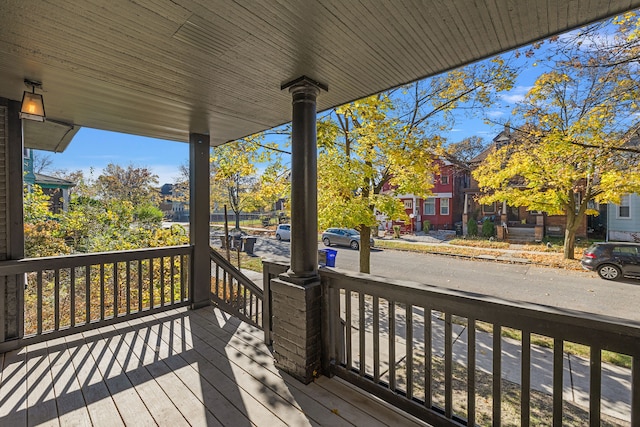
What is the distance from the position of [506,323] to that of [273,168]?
230 inches

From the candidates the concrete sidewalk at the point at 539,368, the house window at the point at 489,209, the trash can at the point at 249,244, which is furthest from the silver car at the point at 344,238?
the house window at the point at 489,209

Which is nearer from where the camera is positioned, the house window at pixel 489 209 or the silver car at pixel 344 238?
the silver car at pixel 344 238

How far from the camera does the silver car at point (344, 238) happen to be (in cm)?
1442

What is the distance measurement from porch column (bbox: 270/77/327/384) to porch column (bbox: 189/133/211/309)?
6.54 ft

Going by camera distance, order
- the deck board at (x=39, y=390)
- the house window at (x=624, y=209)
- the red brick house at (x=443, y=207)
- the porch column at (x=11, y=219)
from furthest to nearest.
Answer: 1. the red brick house at (x=443, y=207)
2. the house window at (x=624, y=209)
3. the porch column at (x=11, y=219)
4. the deck board at (x=39, y=390)

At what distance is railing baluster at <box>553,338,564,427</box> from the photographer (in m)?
1.41

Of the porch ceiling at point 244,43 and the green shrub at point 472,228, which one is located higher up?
the porch ceiling at point 244,43

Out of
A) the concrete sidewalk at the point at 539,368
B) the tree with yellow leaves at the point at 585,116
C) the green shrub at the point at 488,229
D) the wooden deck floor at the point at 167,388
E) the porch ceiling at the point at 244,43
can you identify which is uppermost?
the tree with yellow leaves at the point at 585,116

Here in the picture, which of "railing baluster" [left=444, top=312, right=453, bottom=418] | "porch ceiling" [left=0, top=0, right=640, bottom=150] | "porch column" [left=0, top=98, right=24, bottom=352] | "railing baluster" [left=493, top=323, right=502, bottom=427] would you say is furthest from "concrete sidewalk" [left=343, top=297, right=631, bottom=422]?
"porch column" [left=0, top=98, right=24, bottom=352]

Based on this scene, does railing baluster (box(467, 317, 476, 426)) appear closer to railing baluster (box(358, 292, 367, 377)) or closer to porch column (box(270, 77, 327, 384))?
railing baluster (box(358, 292, 367, 377))

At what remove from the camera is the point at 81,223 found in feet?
20.0

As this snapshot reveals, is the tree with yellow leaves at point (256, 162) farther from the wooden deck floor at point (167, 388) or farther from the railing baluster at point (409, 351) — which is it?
the railing baluster at point (409, 351)

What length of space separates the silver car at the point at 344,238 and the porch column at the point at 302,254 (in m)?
11.9

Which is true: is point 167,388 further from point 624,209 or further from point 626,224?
point 624,209
